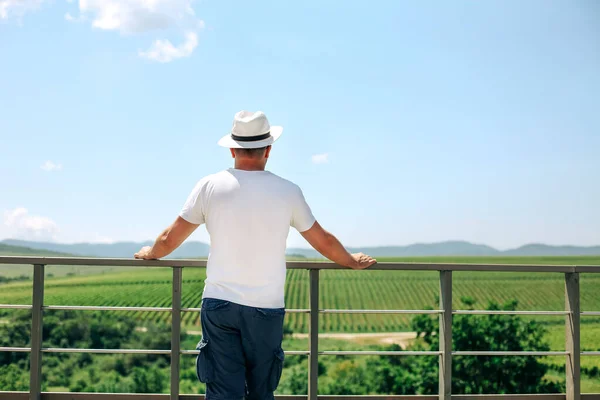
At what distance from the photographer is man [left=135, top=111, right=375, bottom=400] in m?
2.18

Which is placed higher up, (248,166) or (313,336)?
(248,166)

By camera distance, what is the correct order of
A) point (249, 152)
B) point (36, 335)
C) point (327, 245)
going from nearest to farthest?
→ 1. point (249, 152)
2. point (327, 245)
3. point (36, 335)

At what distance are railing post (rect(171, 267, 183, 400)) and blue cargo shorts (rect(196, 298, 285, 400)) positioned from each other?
3.00 ft

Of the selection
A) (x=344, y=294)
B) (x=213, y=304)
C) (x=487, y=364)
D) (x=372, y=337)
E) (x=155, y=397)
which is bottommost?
(x=372, y=337)

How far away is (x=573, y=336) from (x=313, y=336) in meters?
1.49

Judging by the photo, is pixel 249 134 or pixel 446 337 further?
pixel 446 337

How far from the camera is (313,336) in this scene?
126 inches

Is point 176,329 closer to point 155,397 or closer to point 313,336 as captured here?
point 155,397

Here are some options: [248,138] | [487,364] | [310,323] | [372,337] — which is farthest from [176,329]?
[372,337]

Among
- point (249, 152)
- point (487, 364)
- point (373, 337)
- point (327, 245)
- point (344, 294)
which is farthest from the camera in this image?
point (344, 294)

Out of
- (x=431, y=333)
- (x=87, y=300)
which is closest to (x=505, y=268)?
(x=431, y=333)

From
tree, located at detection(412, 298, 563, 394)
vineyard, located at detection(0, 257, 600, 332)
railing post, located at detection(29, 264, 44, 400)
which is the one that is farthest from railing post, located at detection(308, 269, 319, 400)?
vineyard, located at detection(0, 257, 600, 332)

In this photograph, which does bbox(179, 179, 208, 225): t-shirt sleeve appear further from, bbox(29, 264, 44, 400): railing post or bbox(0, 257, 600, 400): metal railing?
bbox(29, 264, 44, 400): railing post

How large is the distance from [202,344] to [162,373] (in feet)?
178
